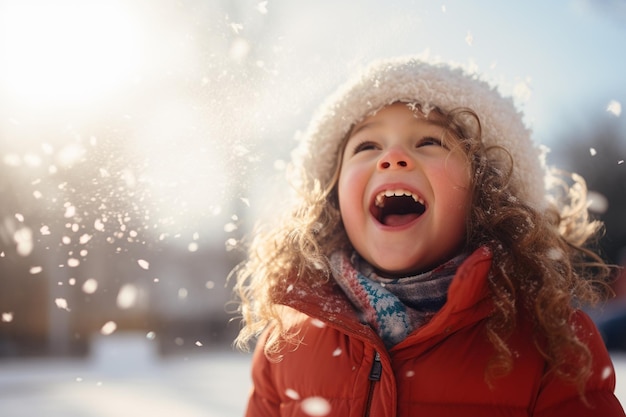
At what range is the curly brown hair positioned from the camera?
45.3 inches

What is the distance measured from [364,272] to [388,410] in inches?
14.3

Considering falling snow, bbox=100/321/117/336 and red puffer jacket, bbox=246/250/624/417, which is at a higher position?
red puffer jacket, bbox=246/250/624/417

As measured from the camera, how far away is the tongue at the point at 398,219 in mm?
1326

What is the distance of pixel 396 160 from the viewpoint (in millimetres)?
1267

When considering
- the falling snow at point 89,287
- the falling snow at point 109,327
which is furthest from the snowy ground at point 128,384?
the falling snow at point 89,287

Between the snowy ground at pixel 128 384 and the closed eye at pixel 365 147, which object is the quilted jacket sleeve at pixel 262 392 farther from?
the snowy ground at pixel 128 384

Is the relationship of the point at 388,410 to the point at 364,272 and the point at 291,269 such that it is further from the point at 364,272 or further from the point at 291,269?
the point at 291,269

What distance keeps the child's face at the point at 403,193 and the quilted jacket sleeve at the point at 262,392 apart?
0.36 m

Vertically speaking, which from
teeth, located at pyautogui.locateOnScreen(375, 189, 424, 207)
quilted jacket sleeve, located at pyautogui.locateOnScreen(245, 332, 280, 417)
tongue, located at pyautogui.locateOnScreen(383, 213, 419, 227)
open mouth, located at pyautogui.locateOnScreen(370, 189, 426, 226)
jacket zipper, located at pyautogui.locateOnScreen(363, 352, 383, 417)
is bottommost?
quilted jacket sleeve, located at pyautogui.locateOnScreen(245, 332, 280, 417)

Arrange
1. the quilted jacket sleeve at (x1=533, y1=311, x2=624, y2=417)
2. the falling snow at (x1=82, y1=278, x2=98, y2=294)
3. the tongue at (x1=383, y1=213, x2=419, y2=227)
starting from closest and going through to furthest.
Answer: the quilted jacket sleeve at (x1=533, y1=311, x2=624, y2=417) → the tongue at (x1=383, y1=213, x2=419, y2=227) → the falling snow at (x1=82, y1=278, x2=98, y2=294)

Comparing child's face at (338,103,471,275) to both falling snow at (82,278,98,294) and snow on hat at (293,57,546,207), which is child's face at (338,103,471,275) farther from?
falling snow at (82,278,98,294)

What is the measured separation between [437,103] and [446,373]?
61cm

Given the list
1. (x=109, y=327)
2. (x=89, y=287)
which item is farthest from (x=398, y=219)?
(x=89, y=287)

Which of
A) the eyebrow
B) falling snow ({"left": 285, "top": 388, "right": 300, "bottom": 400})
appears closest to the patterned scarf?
falling snow ({"left": 285, "top": 388, "right": 300, "bottom": 400})
